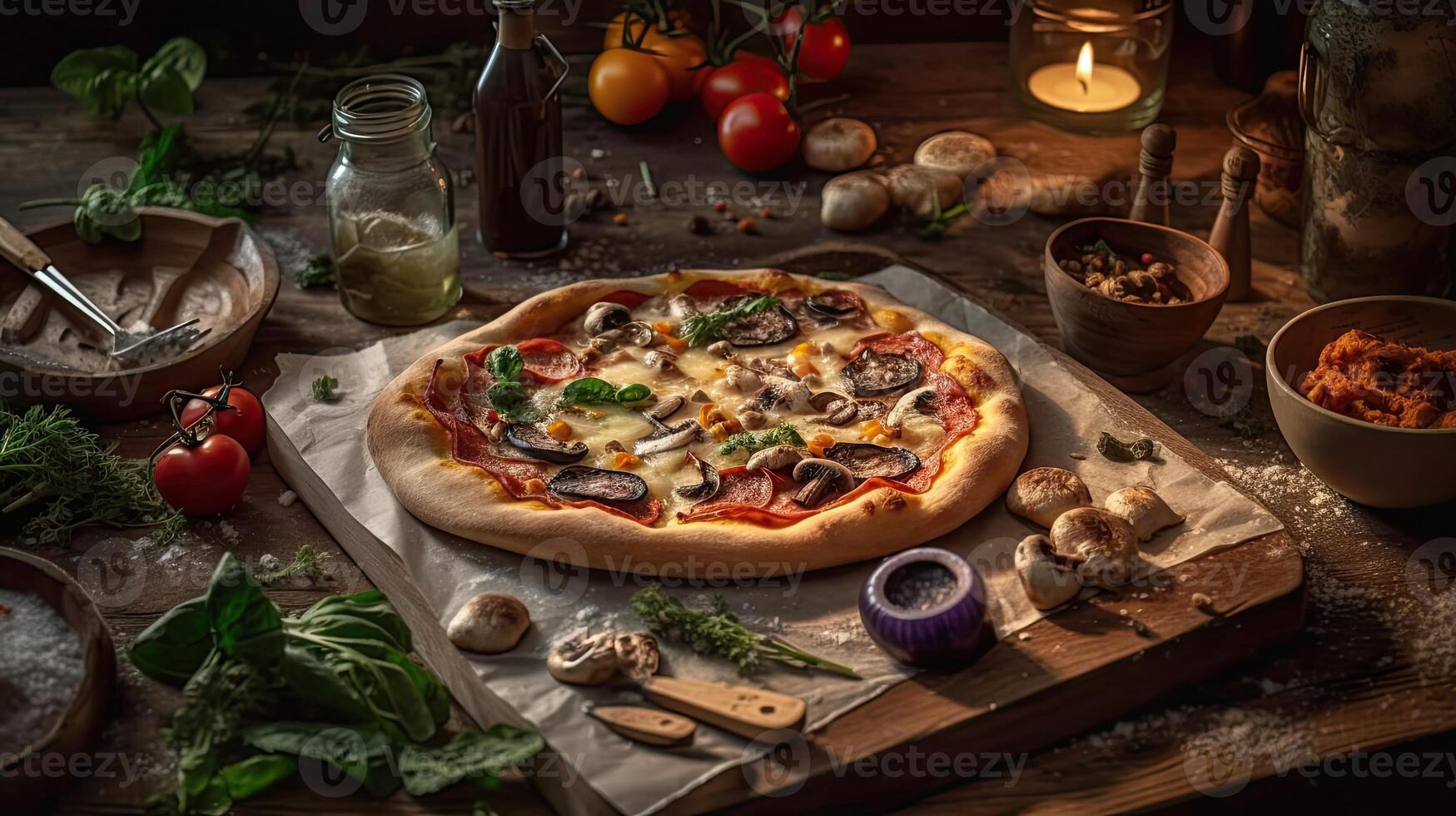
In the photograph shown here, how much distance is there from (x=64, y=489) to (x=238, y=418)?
47 centimetres

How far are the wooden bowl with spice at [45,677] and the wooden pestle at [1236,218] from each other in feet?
10.9

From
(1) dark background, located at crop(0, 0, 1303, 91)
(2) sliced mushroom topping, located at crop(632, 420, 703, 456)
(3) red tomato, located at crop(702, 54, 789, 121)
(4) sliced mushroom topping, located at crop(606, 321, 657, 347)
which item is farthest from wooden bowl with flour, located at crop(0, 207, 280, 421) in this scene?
(3) red tomato, located at crop(702, 54, 789, 121)

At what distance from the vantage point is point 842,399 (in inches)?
148

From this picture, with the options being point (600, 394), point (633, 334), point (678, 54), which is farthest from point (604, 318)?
point (678, 54)

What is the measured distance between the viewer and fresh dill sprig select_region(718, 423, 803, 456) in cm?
354

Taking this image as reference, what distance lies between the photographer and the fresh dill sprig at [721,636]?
2945 mm

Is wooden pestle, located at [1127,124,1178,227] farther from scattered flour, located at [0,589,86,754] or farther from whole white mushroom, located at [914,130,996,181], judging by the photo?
scattered flour, located at [0,589,86,754]

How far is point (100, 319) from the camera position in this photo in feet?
13.5

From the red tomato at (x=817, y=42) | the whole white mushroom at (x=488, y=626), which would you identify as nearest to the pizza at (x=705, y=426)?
the whole white mushroom at (x=488, y=626)

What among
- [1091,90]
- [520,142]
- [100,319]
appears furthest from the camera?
[1091,90]

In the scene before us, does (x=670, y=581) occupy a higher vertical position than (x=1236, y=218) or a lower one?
lower

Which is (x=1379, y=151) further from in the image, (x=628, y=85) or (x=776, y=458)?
(x=628, y=85)

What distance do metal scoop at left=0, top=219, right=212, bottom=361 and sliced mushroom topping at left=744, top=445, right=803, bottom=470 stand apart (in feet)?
6.10

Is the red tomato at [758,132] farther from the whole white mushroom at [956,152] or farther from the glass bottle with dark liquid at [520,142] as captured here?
the glass bottle with dark liquid at [520,142]
